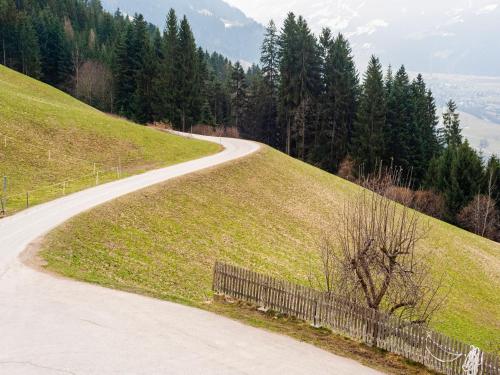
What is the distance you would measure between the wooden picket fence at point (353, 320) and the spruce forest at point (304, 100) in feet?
175

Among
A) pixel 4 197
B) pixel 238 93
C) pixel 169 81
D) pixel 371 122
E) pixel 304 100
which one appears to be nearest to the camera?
pixel 4 197

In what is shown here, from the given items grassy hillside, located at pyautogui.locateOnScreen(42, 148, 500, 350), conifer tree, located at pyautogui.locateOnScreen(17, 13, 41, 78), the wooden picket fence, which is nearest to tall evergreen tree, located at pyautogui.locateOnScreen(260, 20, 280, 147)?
conifer tree, located at pyautogui.locateOnScreen(17, 13, 41, 78)

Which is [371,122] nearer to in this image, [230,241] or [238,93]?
[238,93]

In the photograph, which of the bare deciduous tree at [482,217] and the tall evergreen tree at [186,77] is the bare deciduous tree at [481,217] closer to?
the bare deciduous tree at [482,217]

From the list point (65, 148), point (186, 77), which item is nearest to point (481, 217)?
point (65, 148)

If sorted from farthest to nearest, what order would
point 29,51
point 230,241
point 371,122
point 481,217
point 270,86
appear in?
1. point 270,86
2. point 29,51
3. point 371,122
4. point 481,217
5. point 230,241

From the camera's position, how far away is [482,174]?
72.4 m

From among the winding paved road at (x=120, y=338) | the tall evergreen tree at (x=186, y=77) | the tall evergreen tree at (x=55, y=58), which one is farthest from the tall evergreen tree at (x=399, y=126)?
the tall evergreen tree at (x=55, y=58)

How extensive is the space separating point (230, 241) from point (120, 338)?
1862 centimetres

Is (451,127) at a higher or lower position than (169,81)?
lower

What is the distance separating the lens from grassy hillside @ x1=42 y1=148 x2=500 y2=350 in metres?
25.5

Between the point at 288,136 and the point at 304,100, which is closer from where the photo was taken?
the point at 304,100

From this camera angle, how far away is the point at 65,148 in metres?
47.1

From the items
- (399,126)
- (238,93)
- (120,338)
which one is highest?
(238,93)
